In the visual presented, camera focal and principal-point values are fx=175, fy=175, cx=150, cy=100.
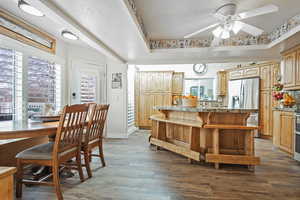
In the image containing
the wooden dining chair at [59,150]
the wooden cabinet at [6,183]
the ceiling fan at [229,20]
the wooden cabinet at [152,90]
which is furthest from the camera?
the wooden cabinet at [152,90]

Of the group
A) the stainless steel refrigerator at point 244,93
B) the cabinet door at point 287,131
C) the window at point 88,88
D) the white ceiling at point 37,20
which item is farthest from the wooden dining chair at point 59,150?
the stainless steel refrigerator at point 244,93

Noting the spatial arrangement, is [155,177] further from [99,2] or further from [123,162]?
[99,2]

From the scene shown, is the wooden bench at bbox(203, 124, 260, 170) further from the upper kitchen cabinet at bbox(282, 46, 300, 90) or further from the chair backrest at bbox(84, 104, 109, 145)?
the upper kitchen cabinet at bbox(282, 46, 300, 90)

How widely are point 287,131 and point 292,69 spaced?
49.8 inches

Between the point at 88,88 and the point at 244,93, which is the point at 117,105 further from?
the point at 244,93

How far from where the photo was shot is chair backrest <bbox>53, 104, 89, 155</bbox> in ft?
5.91

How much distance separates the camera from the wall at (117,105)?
189 inches

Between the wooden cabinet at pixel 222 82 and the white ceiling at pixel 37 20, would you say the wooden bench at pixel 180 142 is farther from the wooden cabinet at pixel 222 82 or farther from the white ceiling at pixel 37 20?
the wooden cabinet at pixel 222 82

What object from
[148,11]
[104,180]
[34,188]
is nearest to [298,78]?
[148,11]

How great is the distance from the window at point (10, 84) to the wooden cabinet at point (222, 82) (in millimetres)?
5716

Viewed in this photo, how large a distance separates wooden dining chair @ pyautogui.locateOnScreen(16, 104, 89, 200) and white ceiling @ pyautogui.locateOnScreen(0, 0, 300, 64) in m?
1.22

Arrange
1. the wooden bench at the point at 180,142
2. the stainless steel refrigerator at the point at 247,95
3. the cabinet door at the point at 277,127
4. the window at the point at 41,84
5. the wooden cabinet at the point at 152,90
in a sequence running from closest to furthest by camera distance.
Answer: the wooden bench at the point at 180,142 < the window at the point at 41,84 < the cabinet door at the point at 277,127 < the stainless steel refrigerator at the point at 247,95 < the wooden cabinet at the point at 152,90

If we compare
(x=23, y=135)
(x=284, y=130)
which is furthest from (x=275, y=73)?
(x=23, y=135)

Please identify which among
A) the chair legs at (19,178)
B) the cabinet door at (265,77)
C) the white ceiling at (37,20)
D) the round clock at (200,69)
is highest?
the white ceiling at (37,20)
